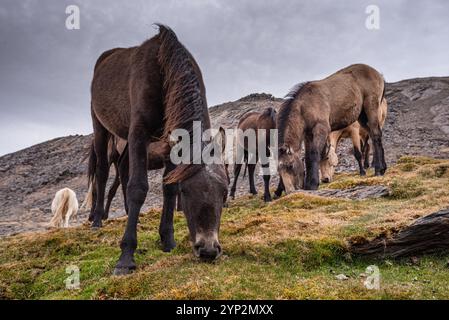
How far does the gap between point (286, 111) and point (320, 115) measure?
4.12 ft

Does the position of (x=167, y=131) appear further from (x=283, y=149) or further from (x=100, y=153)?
(x=283, y=149)

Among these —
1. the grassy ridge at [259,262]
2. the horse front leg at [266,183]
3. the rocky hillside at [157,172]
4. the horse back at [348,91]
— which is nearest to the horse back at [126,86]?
the grassy ridge at [259,262]

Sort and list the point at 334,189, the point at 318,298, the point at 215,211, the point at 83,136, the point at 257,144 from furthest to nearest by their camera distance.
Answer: the point at 83,136, the point at 257,144, the point at 334,189, the point at 215,211, the point at 318,298

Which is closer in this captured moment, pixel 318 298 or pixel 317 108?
pixel 318 298

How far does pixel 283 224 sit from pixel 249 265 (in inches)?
86.6

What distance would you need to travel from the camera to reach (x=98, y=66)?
30.2ft

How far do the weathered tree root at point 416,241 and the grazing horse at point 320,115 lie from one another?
20.1ft

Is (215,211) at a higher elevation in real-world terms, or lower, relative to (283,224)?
higher

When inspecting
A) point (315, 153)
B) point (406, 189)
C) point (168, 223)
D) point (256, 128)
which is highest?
point (256, 128)

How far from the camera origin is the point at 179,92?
225 inches

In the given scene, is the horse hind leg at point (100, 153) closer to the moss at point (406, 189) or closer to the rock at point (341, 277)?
the rock at point (341, 277)

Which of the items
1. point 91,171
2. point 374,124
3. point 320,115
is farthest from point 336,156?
point 91,171

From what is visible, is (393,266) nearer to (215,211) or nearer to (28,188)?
(215,211)

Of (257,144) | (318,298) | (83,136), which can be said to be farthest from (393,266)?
(83,136)
